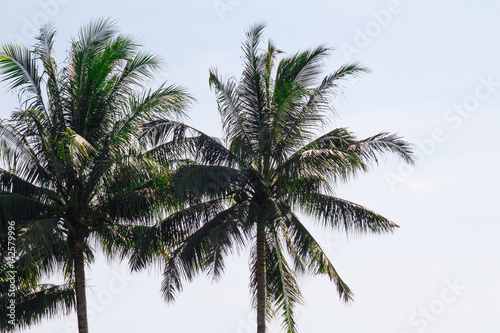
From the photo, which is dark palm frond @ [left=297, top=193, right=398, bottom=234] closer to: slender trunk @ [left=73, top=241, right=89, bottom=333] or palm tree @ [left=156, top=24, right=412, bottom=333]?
palm tree @ [left=156, top=24, right=412, bottom=333]

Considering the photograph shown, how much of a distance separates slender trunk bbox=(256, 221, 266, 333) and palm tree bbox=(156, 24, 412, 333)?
3 cm

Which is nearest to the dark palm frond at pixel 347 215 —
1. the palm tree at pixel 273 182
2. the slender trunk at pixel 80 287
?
the palm tree at pixel 273 182

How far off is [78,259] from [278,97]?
7.00 metres

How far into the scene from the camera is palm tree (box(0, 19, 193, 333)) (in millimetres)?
20031

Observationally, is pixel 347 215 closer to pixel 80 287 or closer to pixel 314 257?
pixel 314 257

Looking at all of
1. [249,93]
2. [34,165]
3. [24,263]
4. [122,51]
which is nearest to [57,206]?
[34,165]

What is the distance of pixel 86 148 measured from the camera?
19406 millimetres

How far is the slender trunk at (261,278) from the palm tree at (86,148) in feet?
10.1

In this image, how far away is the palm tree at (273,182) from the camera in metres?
21.1

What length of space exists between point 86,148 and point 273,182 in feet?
18.3

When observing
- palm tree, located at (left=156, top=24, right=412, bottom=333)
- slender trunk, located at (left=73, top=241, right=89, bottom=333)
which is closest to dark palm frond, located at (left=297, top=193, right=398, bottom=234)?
palm tree, located at (left=156, top=24, right=412, bottom=333)

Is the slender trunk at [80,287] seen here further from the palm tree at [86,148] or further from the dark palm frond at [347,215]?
the dark palm frond at [347,215]

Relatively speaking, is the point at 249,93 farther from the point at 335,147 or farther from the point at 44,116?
the point at 44,116

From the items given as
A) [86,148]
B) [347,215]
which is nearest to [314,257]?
Result: [347,215]
